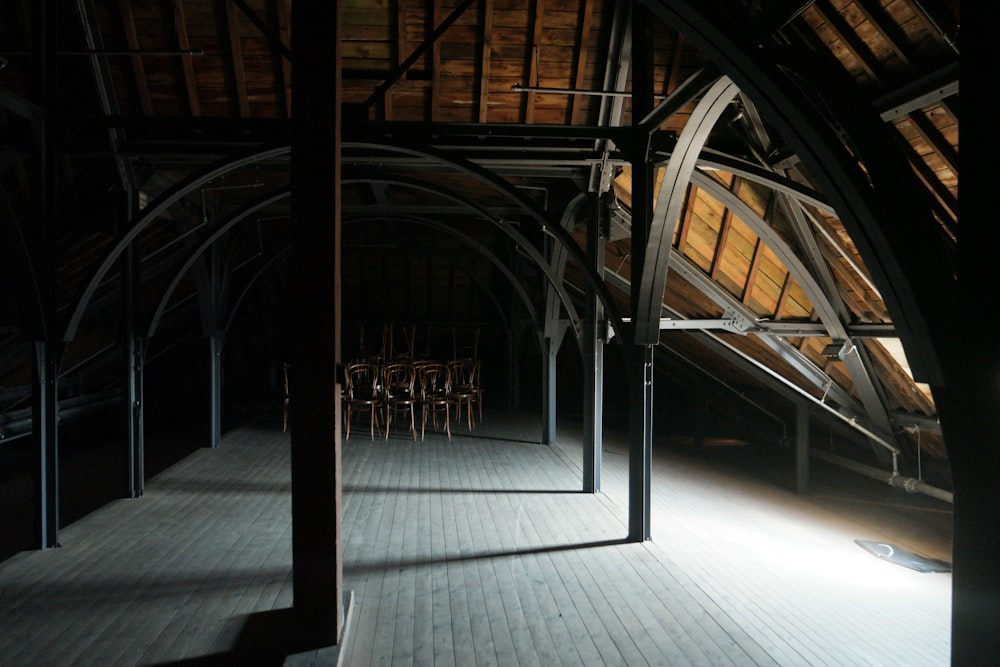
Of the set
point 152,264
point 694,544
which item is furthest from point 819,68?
point 152,264

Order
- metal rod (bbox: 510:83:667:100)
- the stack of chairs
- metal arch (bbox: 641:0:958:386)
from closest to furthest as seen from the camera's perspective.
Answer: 1. metal arch (bbox: 641:0:958:386)
2. metal rod (bbox: 510:83:667:100)
3. the stack of chairs

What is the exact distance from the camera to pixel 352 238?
11633 mm

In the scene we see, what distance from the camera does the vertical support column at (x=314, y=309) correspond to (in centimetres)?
322

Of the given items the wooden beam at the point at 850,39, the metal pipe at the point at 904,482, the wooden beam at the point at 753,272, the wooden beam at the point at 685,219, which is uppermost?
the wooden beam at the point at 850,39

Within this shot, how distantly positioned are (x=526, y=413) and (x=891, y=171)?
10658 mm

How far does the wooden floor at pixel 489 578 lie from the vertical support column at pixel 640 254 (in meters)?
0.37

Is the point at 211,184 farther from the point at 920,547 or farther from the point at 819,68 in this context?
the point at 920,547

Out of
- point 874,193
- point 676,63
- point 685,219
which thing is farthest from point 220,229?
point 874,193

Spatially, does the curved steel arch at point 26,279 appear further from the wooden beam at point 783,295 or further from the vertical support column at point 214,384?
the wooden beam at point 783,295

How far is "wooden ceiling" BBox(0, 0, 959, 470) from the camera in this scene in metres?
4.44

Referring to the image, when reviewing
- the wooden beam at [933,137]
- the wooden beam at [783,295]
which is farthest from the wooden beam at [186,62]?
the wooden beam at [783,295]

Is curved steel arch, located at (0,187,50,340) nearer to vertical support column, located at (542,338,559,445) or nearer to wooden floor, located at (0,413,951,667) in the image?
wooden floor, located at (0,413,951,667)

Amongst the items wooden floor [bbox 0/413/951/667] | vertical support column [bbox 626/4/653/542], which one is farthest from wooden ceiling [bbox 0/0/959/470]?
wooden floor [bbox 0/413/951/667]

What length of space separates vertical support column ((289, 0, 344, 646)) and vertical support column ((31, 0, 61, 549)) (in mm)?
2962
